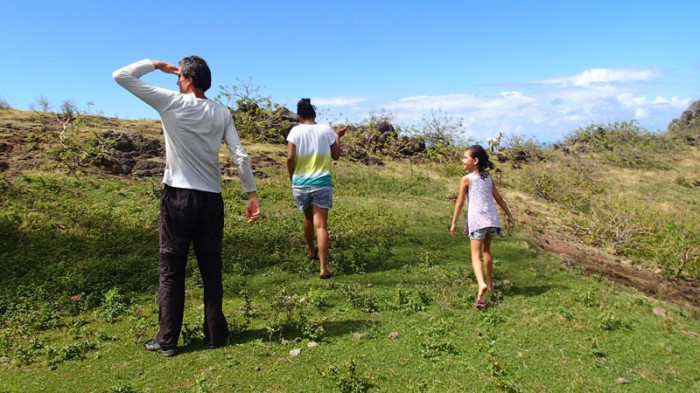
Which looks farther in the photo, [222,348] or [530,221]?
[530,221]

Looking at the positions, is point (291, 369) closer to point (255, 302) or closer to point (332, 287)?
point (255, 302)

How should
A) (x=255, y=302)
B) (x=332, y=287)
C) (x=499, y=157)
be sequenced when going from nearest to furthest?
1. (x=255, y=302)
2. (x=332, y=287)
3. (x=499, y=157)

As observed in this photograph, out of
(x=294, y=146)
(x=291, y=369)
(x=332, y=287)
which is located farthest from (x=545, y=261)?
(x=291, y=369)

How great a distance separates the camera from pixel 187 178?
3.79m

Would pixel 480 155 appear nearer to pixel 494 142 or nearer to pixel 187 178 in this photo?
pixel 187 178

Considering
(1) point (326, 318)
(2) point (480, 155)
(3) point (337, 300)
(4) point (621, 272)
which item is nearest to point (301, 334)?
(1) point (326, 318)

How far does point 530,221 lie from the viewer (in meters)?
11.1

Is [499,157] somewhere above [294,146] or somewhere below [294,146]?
below

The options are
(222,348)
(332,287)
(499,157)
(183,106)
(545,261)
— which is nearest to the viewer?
(183,106)

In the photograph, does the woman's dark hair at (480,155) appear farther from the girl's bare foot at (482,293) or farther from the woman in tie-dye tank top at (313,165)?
the woman in tie-dye tank top at (313,165)

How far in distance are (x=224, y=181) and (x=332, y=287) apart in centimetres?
651

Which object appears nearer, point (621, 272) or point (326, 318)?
point (326, 318)

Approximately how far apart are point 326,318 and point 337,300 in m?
0.50

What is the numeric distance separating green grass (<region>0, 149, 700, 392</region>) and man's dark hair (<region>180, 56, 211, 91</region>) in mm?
2101
